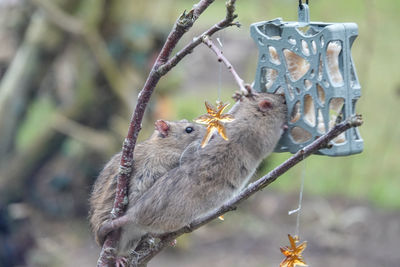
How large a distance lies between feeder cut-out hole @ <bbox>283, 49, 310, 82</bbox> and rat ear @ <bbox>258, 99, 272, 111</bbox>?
258mm

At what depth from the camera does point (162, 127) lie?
3.59 meters

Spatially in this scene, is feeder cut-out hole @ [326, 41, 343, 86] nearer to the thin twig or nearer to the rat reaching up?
the rat reaching up

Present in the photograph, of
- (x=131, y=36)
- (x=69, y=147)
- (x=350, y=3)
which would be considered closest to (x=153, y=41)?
(x=131, y=36)

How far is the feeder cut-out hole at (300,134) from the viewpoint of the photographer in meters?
3.14

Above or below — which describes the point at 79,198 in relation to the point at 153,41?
below

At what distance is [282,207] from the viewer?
7516 mm

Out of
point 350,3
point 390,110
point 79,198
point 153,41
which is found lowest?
point 79,198

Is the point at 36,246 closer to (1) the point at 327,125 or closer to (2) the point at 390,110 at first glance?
(1) the point at 327,125

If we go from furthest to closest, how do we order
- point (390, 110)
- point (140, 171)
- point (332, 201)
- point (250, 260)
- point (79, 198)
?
point (390, 110) → point (79, 198) → point (332, 201) → point (250, 260) → point (140, 171)

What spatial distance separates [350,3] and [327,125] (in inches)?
377

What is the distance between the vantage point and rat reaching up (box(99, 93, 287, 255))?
311cm

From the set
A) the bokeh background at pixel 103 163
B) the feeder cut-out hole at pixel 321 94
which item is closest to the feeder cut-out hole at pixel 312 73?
the feeder cut-out hole at pixel 321 94

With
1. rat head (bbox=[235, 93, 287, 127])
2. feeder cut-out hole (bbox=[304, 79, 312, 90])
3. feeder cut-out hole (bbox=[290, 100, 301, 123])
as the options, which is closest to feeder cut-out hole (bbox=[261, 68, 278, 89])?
rat head (bbox=[235, 93, 287, 127])

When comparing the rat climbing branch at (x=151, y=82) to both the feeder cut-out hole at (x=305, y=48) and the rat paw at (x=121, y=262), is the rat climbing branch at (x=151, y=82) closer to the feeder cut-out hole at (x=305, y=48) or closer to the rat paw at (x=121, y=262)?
the rat paw at (x=121, y=262)
